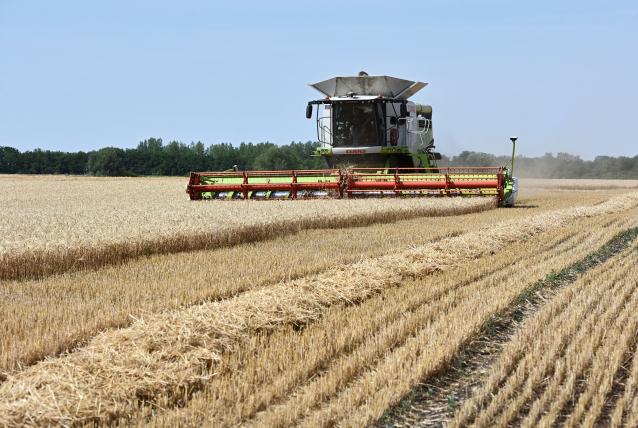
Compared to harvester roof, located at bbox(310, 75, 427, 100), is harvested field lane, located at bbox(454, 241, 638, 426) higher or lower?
lower

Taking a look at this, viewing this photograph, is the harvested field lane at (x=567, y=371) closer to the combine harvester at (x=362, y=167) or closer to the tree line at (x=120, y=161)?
the combine harvester at (x=362, y=167)

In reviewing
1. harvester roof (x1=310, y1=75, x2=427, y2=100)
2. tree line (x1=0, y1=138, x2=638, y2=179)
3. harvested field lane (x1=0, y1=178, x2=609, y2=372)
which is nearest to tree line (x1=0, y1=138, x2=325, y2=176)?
tree line (x1=0, y1=138, x2=638, y2=179)

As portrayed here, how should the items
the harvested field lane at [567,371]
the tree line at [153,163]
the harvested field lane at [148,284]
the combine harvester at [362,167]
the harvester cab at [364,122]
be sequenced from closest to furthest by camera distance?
the harvested field lane at [567,371], the harvested field lane at [148,284], the combine harvester at [362,167], the harvester cab at [364,122], the tree line at [153,163]

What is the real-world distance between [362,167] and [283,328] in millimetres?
13061

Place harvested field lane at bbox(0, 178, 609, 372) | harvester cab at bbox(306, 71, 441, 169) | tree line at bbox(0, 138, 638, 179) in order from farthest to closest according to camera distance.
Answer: tree line at bbox(0, 138, 638, 179) < harvester cab at bbox(306, 71, 441, 169) < harvested field lane at bbox(0, 178, 609, 372)

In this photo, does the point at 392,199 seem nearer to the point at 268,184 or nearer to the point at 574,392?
the point at 268,184

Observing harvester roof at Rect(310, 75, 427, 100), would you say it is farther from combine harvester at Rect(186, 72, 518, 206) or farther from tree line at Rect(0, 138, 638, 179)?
tree line at Rect(0, 138, 638, 179)

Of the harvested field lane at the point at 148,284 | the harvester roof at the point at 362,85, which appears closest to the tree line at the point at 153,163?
the harvester roof at the point at 362,85

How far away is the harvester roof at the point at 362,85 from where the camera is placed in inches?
698

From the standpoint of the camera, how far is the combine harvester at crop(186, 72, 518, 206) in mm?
16562

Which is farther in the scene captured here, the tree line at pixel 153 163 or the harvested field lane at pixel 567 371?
the tree line at pixel 153 163

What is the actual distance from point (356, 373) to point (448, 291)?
101 inches

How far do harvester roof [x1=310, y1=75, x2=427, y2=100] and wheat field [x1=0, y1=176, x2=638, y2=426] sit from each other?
27.9ft

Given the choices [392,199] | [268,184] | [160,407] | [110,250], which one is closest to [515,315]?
[160,407]
